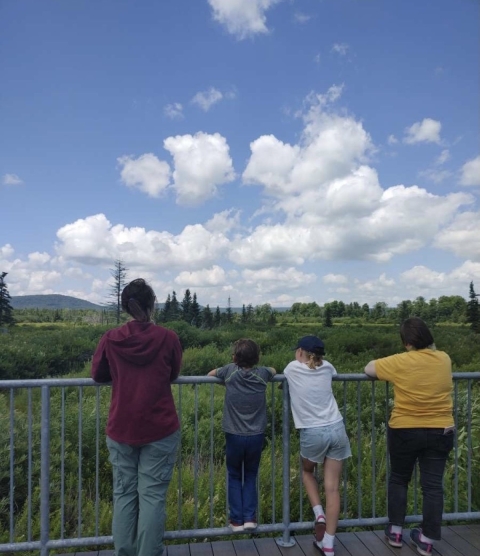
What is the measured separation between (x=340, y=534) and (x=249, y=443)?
1099 mm

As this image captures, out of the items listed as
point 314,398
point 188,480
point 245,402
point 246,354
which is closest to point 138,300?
point 246,354

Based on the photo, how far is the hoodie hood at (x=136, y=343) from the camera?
2475 millimetres

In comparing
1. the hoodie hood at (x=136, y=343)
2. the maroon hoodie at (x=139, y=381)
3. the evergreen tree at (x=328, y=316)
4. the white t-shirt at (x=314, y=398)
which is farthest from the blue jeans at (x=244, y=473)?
the evergreen tree at (x=328, y=316)

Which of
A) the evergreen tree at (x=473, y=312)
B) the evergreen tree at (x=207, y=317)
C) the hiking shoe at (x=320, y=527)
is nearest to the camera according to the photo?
the hiking shoe at (x=320, y=527)

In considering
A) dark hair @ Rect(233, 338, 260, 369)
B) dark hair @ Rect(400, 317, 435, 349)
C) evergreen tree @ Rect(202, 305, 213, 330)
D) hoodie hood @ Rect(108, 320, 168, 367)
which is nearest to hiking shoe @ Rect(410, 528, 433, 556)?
dark hair @ Rect(400, 317, 435, 349)

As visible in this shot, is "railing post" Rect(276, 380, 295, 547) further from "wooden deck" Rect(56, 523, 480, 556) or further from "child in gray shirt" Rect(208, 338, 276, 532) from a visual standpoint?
"child in gray shirt" Rect(208, 338, 276, 532)

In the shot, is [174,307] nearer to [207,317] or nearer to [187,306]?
[187,306]

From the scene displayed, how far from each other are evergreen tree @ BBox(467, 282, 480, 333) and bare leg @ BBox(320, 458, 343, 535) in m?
22.5

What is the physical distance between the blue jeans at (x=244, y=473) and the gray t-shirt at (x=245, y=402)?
0.20 ft

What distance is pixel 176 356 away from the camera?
2.58m

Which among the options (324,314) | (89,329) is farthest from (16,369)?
Result: (324,314)

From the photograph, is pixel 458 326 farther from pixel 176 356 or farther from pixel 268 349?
pixel 176 356

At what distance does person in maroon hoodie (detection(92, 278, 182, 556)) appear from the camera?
2492mm

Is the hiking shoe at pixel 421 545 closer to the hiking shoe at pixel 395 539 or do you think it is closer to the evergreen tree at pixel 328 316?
the hiking shoe at pixel 395 539
